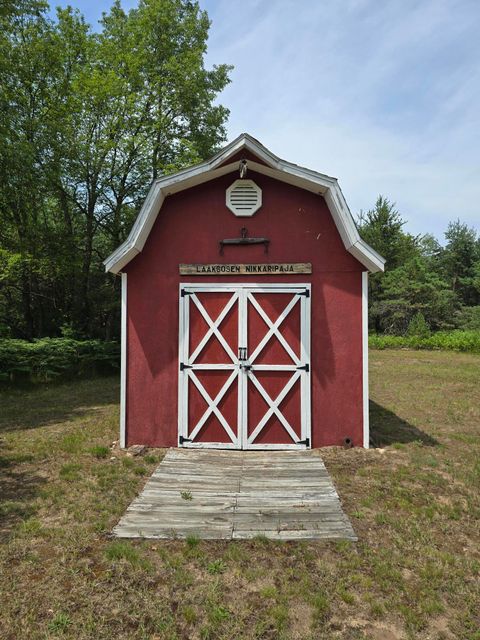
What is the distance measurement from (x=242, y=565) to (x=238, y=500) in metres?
1.27

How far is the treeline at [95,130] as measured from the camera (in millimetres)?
17781

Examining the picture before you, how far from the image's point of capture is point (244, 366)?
663 centimetres

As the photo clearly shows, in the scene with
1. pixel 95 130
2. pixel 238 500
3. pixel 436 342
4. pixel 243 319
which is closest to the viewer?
pixel 238 500

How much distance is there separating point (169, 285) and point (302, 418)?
309 cm

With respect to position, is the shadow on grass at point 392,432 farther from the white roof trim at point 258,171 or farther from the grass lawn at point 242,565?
the white roof trim at point 258,171

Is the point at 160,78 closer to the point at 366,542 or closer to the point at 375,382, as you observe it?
the point at 375,382

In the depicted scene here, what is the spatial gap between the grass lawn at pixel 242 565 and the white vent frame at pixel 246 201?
4.05 meters

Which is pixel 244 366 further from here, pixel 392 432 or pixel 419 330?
pixel 419 330

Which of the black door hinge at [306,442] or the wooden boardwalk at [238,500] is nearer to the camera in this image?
the wooden boardwalk at [238,500]

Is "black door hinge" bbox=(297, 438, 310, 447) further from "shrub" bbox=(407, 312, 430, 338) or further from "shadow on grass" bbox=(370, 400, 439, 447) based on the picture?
"shrub" bbox=(407, 312, 430, 338)

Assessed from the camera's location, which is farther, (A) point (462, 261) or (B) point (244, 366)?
(A) point (462, 261)

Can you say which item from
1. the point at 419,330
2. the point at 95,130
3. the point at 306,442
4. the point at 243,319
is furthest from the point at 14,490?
the point at 419,330

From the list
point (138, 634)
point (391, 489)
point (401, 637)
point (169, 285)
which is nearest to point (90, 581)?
point (138, 634)

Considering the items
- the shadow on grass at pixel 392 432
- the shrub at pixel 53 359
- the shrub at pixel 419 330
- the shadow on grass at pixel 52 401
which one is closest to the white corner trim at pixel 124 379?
the shadow on grass at pixel 52 401
